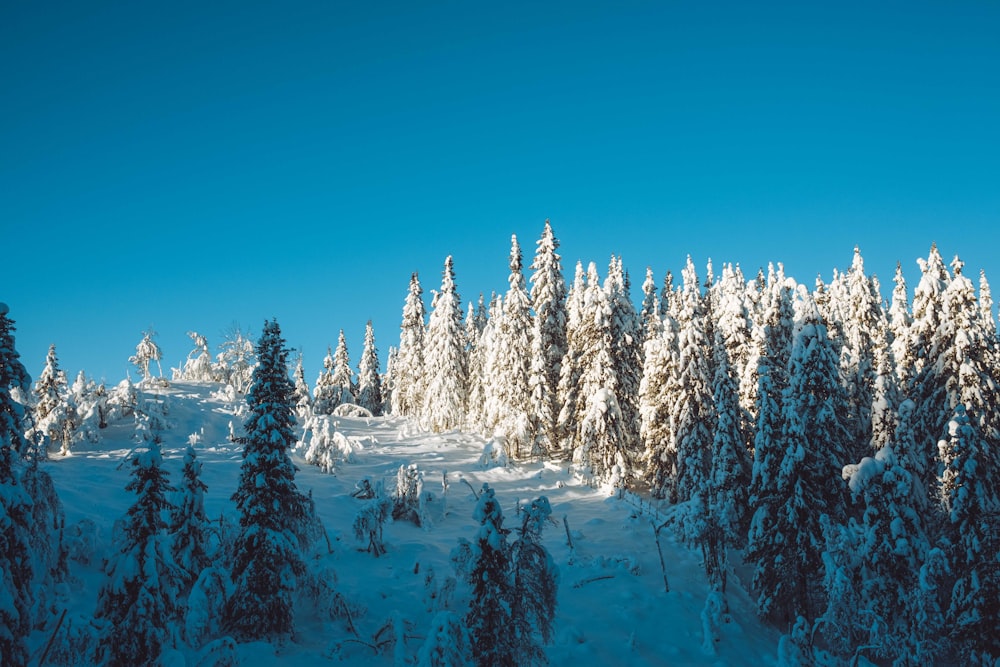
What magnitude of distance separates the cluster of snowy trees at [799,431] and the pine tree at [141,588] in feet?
49.7

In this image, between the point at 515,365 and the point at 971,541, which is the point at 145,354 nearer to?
the point at 515,365

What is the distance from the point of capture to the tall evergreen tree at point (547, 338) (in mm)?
40312

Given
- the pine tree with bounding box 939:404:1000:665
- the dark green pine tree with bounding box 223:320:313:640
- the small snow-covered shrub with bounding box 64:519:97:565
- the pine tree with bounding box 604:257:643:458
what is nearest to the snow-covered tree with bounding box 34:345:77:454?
the small snow-covered shrub with bounding box 64:519:97:565

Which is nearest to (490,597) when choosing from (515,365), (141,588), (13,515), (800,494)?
(141,588)

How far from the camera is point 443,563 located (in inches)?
893

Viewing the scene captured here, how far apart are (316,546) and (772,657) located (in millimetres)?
16311

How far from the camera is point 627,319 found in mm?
38719

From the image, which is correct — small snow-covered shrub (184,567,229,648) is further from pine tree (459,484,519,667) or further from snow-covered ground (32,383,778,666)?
pine tree (459,484,519,667)

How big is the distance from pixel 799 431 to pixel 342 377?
59810 millimetres

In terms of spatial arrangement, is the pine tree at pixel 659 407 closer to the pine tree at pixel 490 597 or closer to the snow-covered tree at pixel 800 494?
the snow-covered tree at pixel 800 494

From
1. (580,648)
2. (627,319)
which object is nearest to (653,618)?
(580,648)

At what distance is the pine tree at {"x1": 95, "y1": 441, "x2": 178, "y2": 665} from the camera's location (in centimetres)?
1215

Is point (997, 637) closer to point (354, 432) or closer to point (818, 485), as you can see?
point (818, 485)

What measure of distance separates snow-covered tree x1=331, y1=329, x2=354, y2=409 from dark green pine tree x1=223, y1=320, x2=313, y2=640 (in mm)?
56067
